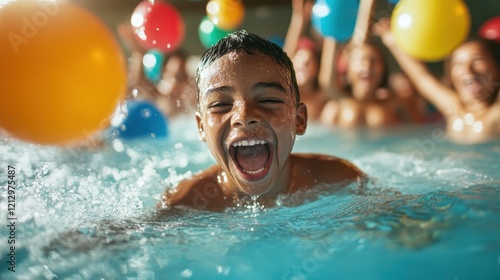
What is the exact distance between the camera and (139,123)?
151 inches

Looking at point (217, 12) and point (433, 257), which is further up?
point (217, 12)

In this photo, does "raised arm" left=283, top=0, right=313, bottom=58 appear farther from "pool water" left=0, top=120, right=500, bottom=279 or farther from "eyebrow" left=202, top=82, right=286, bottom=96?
"eyebrow" left=202, top=82, right=286, bottom=96

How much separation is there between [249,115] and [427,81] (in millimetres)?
2808

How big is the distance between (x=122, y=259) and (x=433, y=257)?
860 mm

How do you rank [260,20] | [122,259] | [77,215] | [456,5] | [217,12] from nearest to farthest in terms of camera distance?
[122,259] → [77,215] → [456,5] → [217,12] → [260,20]

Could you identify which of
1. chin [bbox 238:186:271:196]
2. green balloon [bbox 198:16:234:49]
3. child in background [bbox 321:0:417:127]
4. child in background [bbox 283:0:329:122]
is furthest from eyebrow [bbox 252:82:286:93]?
child in background [bbox 283:0:329:122]

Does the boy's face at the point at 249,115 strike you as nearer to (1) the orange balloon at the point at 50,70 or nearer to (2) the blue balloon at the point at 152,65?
(1) the orange balloon at the point at 50,70

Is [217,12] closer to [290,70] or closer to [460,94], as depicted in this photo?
[460,94]

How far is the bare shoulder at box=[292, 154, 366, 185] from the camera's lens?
2.19 meters

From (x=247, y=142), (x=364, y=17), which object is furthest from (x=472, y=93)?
(x=247, y=142)

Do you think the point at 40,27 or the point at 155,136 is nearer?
the point at 40,27

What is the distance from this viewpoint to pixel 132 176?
2717 mm

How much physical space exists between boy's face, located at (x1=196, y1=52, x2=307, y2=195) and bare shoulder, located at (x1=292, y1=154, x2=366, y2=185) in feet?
1.20

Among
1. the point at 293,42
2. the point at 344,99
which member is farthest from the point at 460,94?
the point at 293,42
